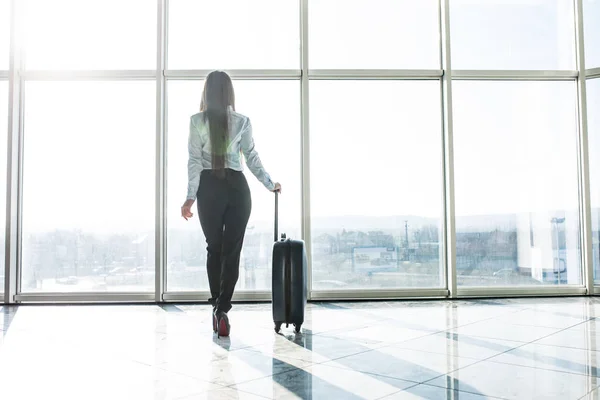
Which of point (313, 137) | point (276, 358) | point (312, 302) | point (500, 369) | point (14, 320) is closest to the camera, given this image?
point (500, 369)

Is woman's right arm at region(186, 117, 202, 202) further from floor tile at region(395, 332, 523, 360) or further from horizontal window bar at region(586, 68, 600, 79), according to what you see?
horizontal window bar at region(586, 68, 600, 79)

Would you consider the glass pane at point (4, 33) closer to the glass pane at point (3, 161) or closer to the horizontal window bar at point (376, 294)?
the glass pane at point (3, 161)

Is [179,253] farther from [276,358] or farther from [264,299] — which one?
[276,358]

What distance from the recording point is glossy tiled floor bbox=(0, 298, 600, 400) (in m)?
1.69

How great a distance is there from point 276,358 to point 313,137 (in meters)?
2.55

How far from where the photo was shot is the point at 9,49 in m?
4.25

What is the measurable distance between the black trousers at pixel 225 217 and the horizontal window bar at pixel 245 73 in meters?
1.82

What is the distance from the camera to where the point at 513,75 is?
176 inches

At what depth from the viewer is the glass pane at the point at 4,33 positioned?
432 centimetres

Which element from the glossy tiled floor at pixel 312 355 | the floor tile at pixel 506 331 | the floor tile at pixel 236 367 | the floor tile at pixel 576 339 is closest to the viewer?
the glossy tiled floor at pixel 312 355

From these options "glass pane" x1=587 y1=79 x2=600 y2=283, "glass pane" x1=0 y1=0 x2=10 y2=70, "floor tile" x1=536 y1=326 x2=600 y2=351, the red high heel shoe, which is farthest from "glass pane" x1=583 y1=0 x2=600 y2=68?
"glass pane" x1=0 y1=0 x2=10 y2=70

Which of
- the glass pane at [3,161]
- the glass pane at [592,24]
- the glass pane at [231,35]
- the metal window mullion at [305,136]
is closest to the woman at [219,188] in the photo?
the metal window mullion at [305,136]

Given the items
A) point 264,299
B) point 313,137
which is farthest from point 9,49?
point 264,299

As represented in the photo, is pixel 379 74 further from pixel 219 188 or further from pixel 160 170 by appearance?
pixel 219 188
